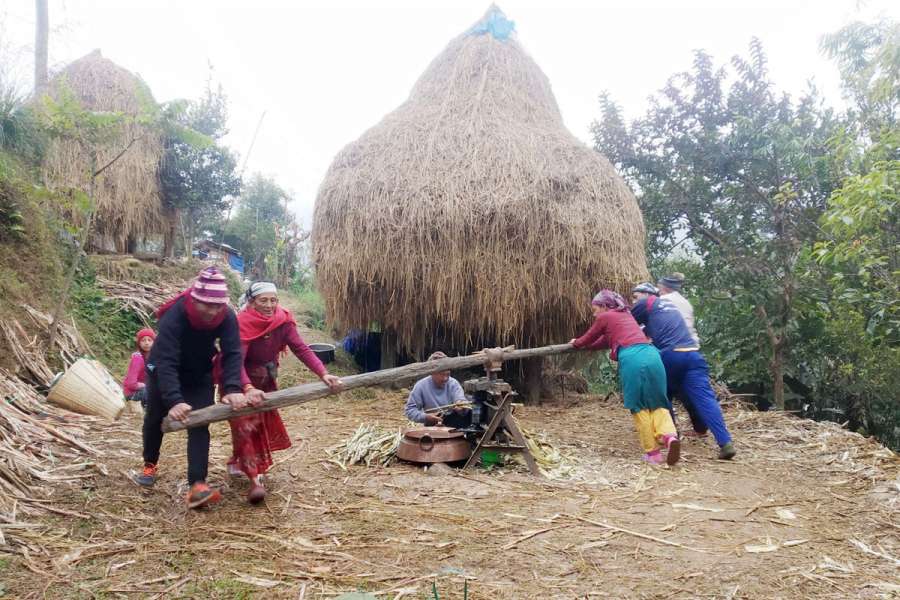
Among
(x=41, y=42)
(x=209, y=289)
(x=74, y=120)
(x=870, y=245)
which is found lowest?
(x=209, y=289)

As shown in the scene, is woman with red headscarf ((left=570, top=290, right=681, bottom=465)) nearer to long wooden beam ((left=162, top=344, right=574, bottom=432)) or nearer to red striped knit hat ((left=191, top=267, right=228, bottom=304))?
long wooden beam ((left=162, top=344, right=574, bottom=432))

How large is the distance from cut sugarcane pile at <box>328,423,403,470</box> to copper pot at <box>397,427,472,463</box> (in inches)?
6.2

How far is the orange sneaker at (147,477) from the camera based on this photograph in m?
3.66

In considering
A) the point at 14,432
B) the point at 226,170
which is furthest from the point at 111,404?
the point at 226,170

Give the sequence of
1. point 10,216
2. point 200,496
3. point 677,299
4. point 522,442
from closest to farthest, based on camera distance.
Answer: point 200,496, point 522,442, point 677,299, point 10,216

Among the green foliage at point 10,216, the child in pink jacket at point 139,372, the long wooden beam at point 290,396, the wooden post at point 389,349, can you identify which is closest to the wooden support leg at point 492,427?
the long wooden beam at point 290,396

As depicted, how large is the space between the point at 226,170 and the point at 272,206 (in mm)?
9568

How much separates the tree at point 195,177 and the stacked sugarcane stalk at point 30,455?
21.4ft

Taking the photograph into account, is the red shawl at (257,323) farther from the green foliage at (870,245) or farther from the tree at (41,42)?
the tree at (41,42)

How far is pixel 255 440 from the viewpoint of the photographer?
368 centimetres

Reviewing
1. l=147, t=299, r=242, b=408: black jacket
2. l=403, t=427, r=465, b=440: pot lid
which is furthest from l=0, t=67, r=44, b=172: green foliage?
l=403, t=427, r=465, b=440: pot lid

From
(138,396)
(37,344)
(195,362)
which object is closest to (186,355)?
(195,362)

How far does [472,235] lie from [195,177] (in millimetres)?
6861

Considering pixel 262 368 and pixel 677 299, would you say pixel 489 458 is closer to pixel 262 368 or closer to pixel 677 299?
pixel 262 368
